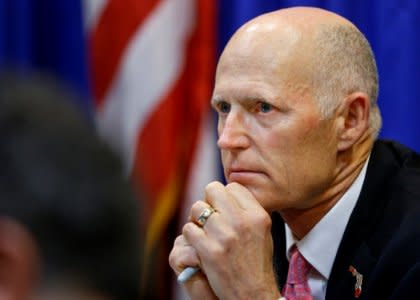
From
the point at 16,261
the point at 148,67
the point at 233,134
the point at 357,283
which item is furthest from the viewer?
the point at 148,67

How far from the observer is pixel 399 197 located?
1.86 meters

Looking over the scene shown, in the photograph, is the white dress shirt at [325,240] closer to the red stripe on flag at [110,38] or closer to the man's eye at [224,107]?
the man's eye at [224,107]

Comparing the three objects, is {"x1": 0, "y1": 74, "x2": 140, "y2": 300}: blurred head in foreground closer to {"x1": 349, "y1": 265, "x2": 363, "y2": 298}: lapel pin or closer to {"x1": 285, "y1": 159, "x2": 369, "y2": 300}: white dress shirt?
{"x1": 349, "y1": 265, "x2": 363, "y2": 298}: lapel pin

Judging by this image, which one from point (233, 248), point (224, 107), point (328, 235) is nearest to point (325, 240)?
point (328, 235)

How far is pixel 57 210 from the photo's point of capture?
1.98 feet

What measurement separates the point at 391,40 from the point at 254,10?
49cm

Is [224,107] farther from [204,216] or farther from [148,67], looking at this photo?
[148,67]

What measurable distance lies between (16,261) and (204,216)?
1.26 metres

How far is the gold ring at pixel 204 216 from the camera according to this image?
1.84 metres

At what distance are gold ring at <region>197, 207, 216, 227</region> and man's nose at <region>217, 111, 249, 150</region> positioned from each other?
6.0 inches

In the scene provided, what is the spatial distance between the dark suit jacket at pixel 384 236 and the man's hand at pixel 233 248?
174mm

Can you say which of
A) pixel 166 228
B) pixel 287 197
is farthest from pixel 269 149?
pixel 166 228

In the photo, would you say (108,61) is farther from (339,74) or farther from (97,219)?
(97,219)

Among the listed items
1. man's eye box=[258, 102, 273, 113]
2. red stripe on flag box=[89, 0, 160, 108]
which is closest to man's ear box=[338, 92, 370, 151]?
man's eye box=[258, 102, 273, 113]
